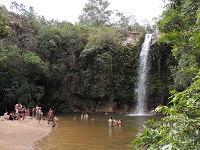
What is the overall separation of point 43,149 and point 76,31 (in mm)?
22757

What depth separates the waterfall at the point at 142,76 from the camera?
3097 cm

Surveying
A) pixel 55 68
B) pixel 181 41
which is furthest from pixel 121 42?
pixel 181 41

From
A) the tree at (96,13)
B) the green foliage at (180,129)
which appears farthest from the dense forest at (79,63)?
the green foliage at (180,129)

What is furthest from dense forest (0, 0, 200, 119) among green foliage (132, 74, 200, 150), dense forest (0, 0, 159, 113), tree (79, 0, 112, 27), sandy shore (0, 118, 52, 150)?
green foliage (132, 74, 200, 150)

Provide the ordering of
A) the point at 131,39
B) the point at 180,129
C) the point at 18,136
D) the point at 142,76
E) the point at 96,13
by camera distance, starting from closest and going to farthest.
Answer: the point at 180,129, the point at 18,136, the point at 142,76, the point at 131,39, the point at 96,13

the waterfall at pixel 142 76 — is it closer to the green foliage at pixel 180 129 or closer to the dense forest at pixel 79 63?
the dense forest at pixel 79 63

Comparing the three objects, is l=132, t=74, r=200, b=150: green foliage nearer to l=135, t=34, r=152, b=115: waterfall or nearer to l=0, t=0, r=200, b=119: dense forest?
l=0, t=0, r=200, b=119: dense forest

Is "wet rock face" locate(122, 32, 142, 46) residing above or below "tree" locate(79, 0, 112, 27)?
below

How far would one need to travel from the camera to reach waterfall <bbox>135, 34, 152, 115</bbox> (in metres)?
31.0

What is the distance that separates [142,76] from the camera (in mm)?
31328

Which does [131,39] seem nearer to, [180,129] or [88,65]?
[88,65]

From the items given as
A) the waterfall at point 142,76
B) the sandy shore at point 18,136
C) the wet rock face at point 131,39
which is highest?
the wet rock face at point 131,39

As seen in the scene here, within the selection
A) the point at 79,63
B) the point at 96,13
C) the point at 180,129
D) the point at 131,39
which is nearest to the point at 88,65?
the point at 79,63

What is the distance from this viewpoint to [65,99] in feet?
103
